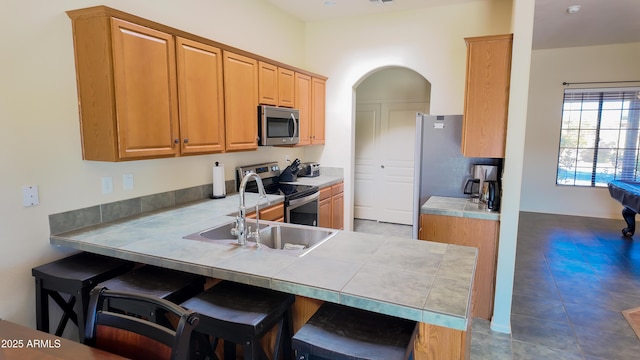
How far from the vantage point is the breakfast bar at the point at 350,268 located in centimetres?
137

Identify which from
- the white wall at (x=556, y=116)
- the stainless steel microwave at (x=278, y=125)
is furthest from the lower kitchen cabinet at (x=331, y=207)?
the white wall at (x=556, y=116)

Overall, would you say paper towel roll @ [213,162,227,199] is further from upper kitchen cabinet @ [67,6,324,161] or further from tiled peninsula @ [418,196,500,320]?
tiled peninsula @ [418,196,500,320]

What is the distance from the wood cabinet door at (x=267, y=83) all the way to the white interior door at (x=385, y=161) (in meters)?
2.61

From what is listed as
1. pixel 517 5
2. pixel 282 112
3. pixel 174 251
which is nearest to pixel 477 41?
pixel 517 5

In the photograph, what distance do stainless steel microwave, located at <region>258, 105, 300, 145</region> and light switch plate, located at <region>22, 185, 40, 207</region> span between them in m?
1.87

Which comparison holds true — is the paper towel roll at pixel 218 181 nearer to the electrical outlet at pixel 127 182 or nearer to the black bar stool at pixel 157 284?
the electrical outlet at pixel 127 182

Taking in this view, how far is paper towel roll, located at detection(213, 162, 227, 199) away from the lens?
10.9 feet

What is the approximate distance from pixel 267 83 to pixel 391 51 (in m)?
1.83

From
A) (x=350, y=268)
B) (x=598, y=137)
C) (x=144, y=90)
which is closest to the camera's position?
(x=350, y=268)

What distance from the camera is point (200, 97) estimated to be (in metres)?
2.78

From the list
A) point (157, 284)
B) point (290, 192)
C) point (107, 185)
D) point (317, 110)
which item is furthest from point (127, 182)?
point (317, 110)

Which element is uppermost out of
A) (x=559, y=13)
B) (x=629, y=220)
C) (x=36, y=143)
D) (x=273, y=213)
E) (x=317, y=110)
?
(x=559, y=13)

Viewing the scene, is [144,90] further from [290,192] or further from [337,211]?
[337,211]

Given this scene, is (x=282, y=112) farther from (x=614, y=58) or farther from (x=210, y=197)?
(x=614, y=58)
